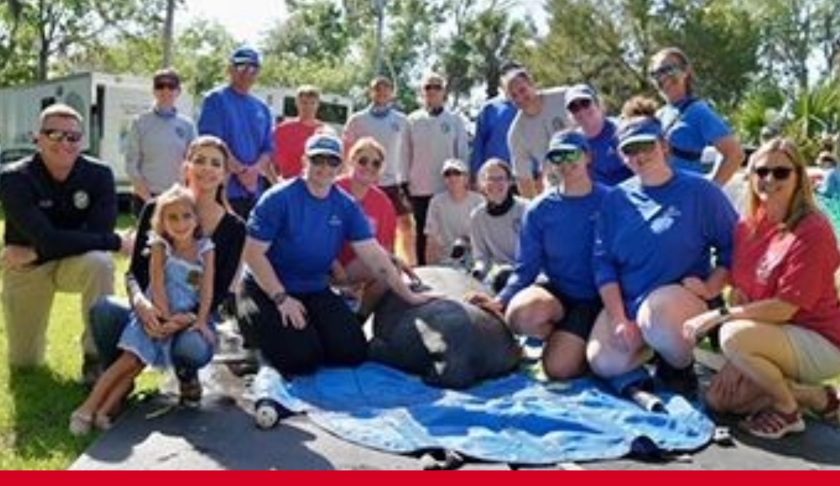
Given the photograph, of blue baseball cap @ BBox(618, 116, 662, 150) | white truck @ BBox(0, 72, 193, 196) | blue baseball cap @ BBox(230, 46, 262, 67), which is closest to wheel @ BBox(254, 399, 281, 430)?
blue baseball cap @ BBox(618, 116, 662, 150)

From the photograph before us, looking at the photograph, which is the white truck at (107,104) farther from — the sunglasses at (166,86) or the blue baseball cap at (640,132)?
the blue baseball cap at (640,132)

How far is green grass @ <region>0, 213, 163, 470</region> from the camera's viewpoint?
4.56 m

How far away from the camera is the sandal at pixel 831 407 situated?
540 cm

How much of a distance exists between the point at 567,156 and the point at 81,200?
8.52ft

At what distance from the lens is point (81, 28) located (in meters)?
39.9

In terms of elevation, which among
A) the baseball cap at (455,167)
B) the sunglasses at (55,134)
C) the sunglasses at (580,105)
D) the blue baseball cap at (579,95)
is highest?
the blue baseball cap at (579,95)

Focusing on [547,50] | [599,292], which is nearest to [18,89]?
[599,292]

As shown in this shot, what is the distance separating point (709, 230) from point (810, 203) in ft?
2.20

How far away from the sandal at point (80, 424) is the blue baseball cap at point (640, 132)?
298 cm

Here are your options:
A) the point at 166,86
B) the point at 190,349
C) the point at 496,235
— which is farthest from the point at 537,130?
the point at 190,349

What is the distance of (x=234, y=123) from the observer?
8109 mm

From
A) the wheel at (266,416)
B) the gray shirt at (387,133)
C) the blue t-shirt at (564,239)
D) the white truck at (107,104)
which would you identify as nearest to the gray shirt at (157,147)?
the gray shirt at (387,133)

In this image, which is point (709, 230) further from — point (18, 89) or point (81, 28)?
point (81, 28)

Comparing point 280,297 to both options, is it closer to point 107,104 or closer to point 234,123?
point 234,123
